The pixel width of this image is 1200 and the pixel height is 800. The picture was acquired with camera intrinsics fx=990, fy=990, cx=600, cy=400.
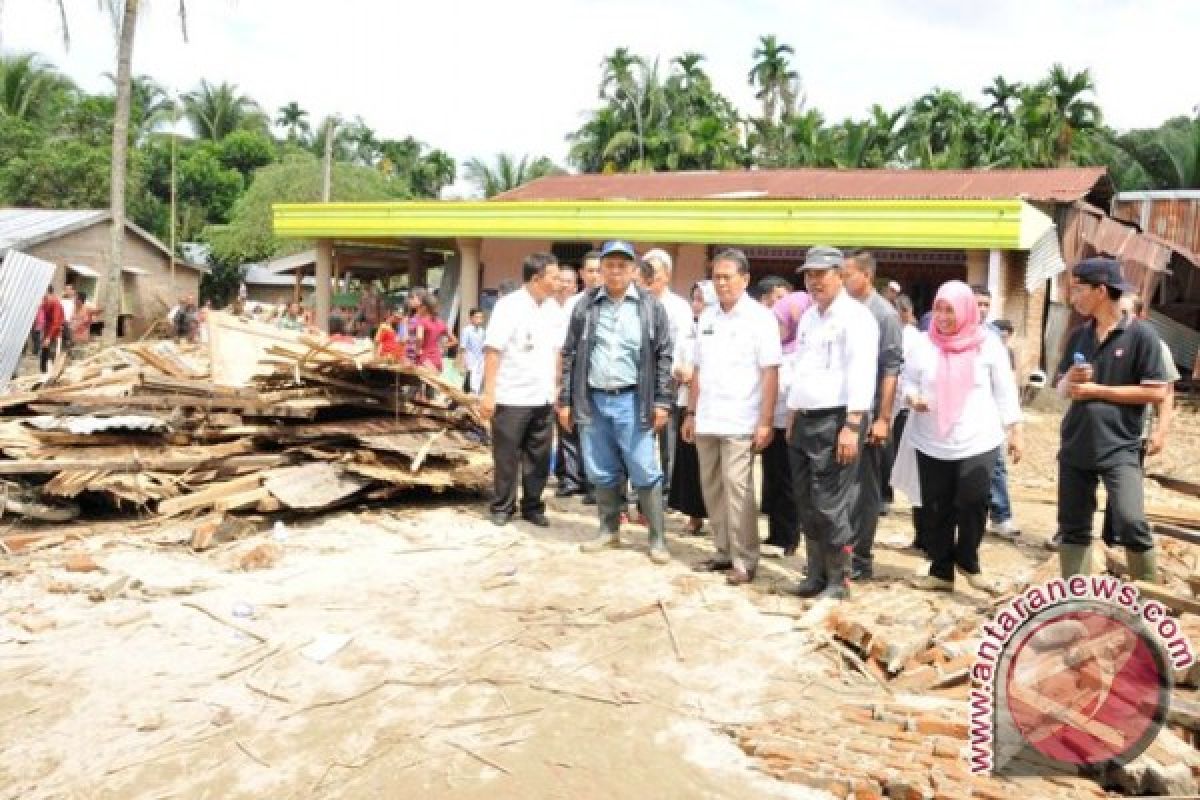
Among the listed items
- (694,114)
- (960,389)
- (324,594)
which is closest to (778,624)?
(960,389)

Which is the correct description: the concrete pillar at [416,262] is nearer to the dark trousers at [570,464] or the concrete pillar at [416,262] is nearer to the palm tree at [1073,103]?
the dark trousers at [570,464]

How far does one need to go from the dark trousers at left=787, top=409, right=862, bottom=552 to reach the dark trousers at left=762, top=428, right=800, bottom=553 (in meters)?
0.86

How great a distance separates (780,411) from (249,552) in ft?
10.5

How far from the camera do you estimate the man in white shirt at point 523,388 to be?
6477mm

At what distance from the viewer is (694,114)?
1703 inches

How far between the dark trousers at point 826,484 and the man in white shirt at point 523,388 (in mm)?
2122

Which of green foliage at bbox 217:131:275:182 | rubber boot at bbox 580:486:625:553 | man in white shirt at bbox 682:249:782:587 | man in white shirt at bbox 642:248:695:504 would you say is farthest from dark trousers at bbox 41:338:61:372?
green foliage at bbox 217:131:275:182

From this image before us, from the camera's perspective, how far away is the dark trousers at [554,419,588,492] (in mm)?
7549

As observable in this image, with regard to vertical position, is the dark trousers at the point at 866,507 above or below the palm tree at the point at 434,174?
below

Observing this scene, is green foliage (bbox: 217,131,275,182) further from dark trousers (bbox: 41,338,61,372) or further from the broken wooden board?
the broken wooden board

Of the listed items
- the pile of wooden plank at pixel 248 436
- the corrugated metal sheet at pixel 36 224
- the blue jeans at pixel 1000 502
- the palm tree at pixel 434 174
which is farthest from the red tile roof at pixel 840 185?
the palm tree at pixel 434 174

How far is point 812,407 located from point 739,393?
1.65ft

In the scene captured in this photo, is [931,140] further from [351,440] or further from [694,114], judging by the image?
[351,440]

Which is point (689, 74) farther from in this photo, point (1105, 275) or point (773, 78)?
point (1105, 275)
